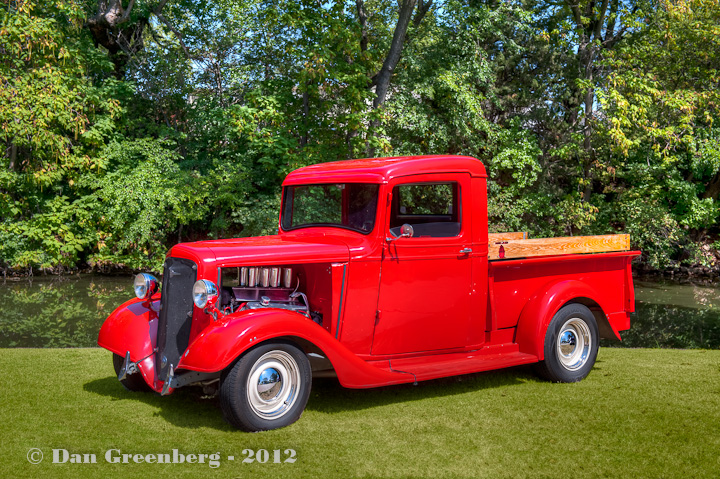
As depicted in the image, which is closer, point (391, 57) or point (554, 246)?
point (554, 246)

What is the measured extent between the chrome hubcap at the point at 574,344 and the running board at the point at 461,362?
49 centimetres

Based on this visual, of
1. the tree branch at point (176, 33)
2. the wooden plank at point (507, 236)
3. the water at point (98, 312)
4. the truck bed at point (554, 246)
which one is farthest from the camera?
the tree branch at point (176, 33)

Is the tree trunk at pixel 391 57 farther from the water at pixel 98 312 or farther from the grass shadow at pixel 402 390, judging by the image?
the grass shadow at pixel 402 390

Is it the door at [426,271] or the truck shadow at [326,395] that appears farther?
the door at [426,271]

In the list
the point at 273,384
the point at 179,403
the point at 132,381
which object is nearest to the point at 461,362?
the point at 273,384

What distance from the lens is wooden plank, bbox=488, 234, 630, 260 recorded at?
6094mm

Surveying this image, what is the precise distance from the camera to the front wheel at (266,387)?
4629 millimetres

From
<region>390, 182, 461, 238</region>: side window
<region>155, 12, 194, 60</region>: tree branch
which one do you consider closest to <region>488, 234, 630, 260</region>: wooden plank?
<region>390, 182, 461, 238</region>: side window

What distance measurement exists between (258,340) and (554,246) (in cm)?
321

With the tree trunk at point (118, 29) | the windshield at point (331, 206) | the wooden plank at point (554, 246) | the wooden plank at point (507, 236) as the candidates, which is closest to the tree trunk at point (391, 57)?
the tree trunk at point (118, 29)

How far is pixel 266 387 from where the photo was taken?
4.83m

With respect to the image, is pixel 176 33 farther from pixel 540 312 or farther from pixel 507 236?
pixel 540 312

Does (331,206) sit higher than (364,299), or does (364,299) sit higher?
(331,206)

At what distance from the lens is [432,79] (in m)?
17.5
